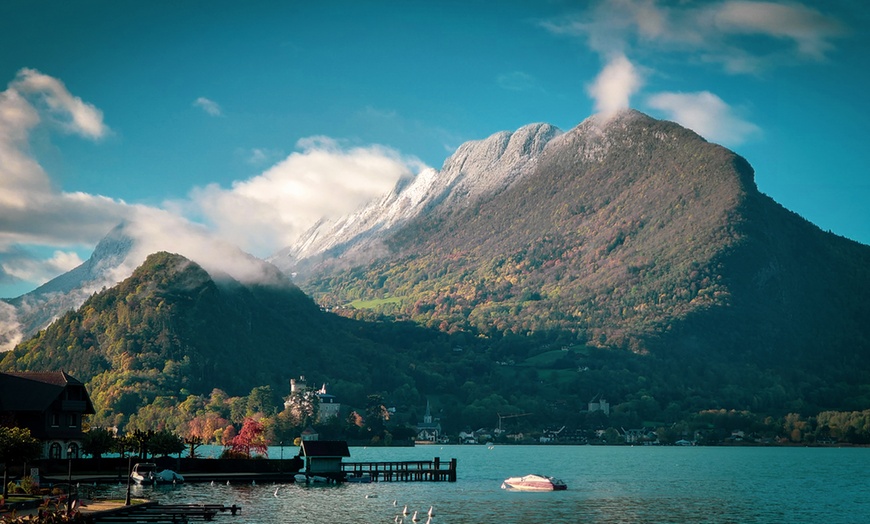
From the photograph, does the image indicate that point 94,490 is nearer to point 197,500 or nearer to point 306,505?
point 197,500

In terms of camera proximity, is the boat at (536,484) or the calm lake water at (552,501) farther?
the boat at (536,484)

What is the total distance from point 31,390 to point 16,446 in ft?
103

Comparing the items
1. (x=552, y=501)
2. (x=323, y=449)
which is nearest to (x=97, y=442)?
(x=323, y=449)

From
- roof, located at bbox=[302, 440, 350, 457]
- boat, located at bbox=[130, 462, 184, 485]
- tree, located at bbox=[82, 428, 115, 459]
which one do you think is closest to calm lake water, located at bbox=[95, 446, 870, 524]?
boat, located at bbox=[130, 462, 184, 485]

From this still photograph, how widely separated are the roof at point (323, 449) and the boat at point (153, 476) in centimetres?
2104

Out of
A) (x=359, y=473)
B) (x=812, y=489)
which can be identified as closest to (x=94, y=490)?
(x=359, y=473)

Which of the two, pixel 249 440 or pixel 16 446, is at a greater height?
pixel 249 440

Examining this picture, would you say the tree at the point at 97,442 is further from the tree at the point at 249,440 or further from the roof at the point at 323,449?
the roof at the point at 323,449

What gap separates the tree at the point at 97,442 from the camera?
14362 centimetres

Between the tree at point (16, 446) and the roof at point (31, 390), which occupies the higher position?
the roof at point (31, 390)

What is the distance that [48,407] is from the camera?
131000mm

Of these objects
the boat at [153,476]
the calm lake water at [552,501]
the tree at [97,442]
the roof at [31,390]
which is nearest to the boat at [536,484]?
Answer: the calm lake water at [552,501]

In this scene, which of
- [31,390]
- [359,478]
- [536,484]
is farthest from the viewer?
[359,478]

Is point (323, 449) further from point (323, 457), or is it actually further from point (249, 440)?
point (249, 440)
